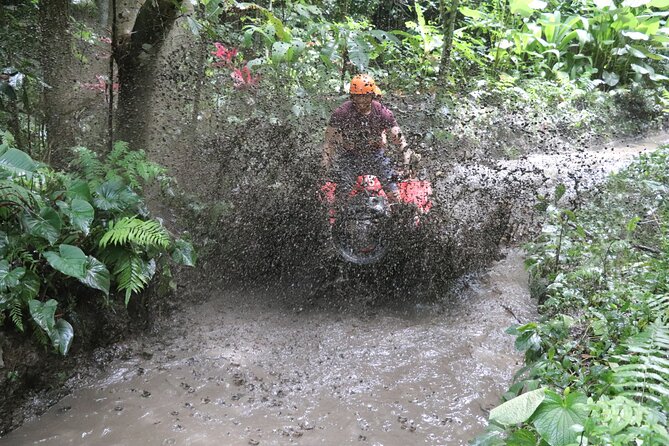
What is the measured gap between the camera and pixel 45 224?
3014mm

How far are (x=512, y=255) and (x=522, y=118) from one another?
4.66m

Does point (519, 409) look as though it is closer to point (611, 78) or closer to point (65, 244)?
point (65, 244)

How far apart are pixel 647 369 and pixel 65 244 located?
3.15 m

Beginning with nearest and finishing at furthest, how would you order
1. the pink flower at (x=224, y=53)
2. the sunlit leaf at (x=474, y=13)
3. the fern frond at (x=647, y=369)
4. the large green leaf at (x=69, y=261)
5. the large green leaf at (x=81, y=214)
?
the fern frond at (x=647, y=369) → the large green leaf at (x=69, y=261) → the large green leaf at (x=81, y=214) → the pink flower at (x=224, y=53) → the sunlit leaf at (x=474, y=13)

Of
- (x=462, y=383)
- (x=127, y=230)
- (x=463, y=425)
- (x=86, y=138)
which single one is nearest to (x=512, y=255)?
(x=462, y=383)

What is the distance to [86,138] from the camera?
476 centimetres

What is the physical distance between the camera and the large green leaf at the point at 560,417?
65.8 inches

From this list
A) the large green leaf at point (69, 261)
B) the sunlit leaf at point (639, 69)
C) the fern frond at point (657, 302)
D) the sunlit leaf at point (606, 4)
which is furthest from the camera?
the sunlit leaf at point (639, 69)

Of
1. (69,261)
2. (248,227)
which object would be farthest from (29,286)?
(248,227)

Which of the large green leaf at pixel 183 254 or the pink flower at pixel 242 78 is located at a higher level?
the pink flower at pixel 242 78

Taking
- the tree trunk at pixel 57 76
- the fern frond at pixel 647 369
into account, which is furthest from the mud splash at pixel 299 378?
the tree trunk at pixel 57 76

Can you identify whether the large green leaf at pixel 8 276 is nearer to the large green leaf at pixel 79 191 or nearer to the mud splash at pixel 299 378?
the large green leaf at pixel 79 191

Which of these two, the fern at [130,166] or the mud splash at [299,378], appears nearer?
the mud splash at [299,378]

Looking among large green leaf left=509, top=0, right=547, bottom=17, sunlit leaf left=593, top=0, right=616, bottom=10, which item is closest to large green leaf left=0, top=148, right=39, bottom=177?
large green leaf left=509, top=0, right=547, bottom=17
